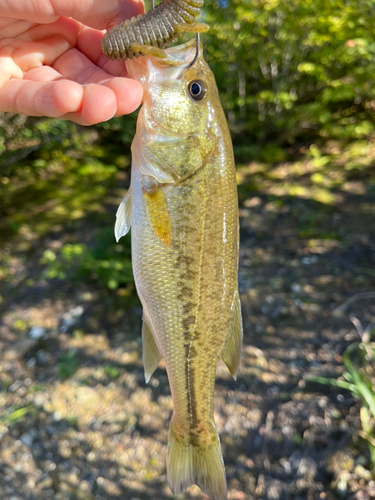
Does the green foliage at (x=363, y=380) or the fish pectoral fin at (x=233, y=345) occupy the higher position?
the fish pectoral fin at (x=233, y=345)

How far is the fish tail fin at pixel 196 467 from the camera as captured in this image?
1.75 meters

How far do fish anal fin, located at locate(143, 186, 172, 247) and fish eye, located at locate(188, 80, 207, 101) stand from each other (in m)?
0.45

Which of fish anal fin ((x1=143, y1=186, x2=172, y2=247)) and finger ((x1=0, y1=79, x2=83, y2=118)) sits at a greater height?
finger ((x1=0, y1=79, x2=83, y2=118))

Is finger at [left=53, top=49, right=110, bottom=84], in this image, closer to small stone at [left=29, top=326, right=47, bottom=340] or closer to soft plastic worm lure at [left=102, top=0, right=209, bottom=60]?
soft plastic worm lure at [left=102, top=0, right=209, bottom=60]

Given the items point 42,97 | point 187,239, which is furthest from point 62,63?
point 187,239

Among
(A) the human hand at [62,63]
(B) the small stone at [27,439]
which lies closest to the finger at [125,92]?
(A) the human hand at [62,63]

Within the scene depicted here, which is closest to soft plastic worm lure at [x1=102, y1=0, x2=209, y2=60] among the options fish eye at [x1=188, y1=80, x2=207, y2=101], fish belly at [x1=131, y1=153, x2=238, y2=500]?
fish eye at [x1=188, y1=80, x2=207, y2=101]

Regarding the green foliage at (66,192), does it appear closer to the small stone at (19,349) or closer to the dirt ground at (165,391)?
the dirt ground at (165,391)

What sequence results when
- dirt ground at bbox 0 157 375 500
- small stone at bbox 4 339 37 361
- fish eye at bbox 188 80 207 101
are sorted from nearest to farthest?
fish eye at bbox 188 80 207 101
dirt ground at bbox 0 157 375 500
small stone at bbox 4 339 37 361

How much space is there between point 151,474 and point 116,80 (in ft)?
10.4

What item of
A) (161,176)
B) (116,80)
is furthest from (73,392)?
(116,80)

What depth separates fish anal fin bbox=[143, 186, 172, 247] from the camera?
5.29ft

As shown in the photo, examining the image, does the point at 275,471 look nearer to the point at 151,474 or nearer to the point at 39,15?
the point at 151,474

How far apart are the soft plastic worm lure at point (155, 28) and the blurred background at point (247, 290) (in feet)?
8.98
